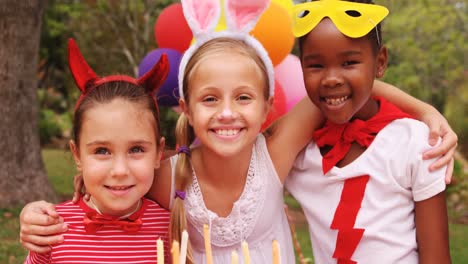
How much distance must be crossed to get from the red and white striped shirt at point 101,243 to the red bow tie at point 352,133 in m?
0.68

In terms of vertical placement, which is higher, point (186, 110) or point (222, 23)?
point (222, 23)

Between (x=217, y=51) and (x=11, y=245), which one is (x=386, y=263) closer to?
(x=217, y=51)

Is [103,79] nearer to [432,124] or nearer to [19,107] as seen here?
[432,124]

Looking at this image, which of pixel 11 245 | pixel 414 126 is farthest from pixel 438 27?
pixel 414 126

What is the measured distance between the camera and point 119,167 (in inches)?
76.3

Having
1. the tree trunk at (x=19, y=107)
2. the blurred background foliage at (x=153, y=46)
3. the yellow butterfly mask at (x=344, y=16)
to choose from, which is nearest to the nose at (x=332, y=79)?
the yellow butterfly mask at (x=344, y=16)

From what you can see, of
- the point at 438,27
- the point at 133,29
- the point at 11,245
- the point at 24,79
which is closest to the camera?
the point at 11,245

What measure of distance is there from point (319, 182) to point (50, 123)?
1491 cm

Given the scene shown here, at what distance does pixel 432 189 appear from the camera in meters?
2.05

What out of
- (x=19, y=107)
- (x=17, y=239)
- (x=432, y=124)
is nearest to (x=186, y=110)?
(x=432, y=124)

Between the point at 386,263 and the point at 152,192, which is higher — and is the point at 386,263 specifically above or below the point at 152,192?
below

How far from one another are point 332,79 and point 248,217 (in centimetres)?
61

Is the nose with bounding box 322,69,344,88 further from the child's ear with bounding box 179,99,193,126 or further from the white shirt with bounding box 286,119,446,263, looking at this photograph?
the child's ear with bounding box 179,99,193,126

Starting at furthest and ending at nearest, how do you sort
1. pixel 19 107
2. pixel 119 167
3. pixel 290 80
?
pixel 19 107 < pixel 290 80 < pixel 119 167
